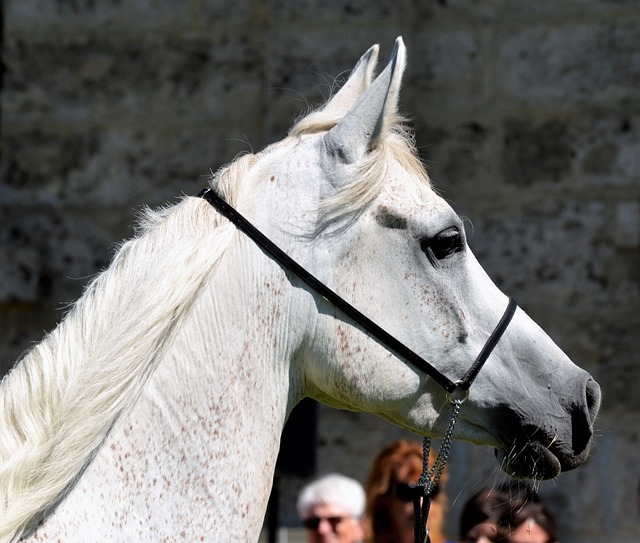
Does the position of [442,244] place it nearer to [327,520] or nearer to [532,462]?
[532,462]

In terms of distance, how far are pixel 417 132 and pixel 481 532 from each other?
5.75 feet

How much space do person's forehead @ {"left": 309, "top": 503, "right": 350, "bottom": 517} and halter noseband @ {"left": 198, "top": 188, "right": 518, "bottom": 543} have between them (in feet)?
4.25

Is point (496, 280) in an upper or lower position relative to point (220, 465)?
upper

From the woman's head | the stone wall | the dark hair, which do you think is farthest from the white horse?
the stone wall

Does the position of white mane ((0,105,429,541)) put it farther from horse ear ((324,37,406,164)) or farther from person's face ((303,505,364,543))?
person's face ((303,505,364,543))

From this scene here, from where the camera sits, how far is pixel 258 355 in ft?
5.77

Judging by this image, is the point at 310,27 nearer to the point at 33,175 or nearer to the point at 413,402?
the point at 33,175

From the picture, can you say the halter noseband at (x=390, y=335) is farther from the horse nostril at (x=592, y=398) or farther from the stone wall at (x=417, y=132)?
the stone wall at (x=417, y=132)

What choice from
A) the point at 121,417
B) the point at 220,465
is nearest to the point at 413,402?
the point at 220,465

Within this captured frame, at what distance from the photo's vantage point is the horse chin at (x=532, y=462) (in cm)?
191

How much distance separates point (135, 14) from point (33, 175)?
2.68ft

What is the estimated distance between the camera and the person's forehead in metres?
3.23

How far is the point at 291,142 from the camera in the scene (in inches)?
75.8

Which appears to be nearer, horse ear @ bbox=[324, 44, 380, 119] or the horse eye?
the horse eye
